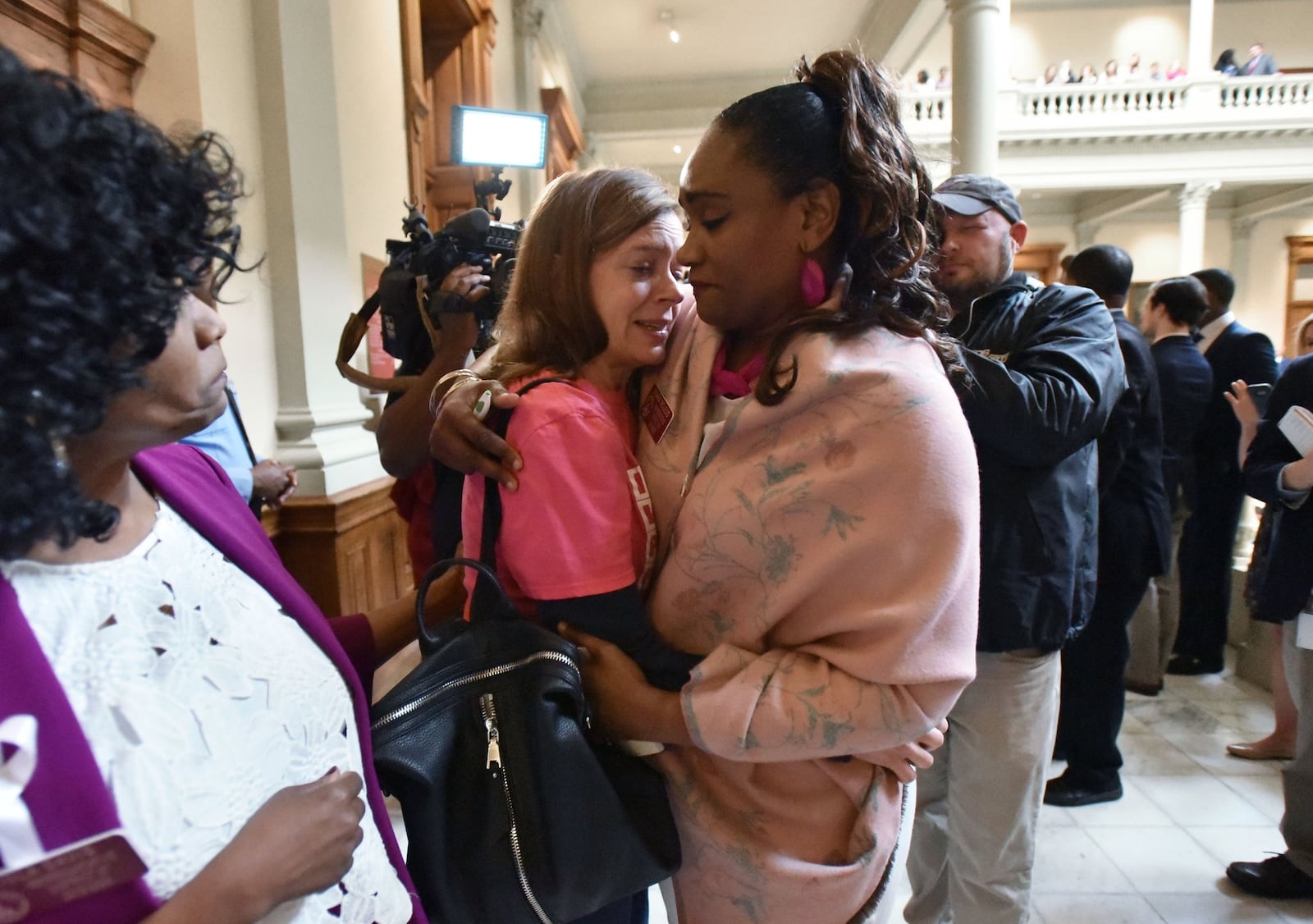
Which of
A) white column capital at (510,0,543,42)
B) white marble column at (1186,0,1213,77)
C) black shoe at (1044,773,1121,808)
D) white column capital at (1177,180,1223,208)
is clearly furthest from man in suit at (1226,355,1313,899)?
white marble column at (1186,0,1213,77)

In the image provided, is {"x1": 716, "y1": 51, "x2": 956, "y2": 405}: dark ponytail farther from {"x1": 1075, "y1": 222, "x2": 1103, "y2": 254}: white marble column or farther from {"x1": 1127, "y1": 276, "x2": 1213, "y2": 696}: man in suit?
{"x1": 1075, "y1": 222, "x2": 1103, "y2": 254}: white marble column

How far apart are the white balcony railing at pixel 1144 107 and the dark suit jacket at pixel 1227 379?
26.5 feet

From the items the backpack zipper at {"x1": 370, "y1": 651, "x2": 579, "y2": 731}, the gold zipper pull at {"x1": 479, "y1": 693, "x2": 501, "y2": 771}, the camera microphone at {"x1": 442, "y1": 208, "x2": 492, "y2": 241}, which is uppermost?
the camera microphone at {"x1": 442, "y1": 208, "x2": 492, "y2": 241}

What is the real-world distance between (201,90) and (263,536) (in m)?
1.63

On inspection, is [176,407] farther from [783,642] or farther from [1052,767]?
[1052,767]

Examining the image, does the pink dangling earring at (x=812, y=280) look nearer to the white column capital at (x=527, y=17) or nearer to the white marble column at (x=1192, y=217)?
the white column capital at (x=527, y=17)

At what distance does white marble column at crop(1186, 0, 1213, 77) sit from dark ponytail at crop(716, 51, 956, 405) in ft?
42.4

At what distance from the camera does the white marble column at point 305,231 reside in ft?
7.23

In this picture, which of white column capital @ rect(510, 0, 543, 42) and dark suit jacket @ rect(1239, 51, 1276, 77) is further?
dark suit jacket @ rect(1239, 51, 1276, 77)

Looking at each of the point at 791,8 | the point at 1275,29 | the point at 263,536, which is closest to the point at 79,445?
the point at 263,536

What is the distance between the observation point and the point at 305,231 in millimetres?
2330

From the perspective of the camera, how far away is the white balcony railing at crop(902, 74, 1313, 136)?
1058 cm

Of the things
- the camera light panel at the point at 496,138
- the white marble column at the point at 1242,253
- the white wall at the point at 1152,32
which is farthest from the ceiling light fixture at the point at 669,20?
the white marble column at the point at 1242,253

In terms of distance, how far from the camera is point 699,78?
10.6 metres
